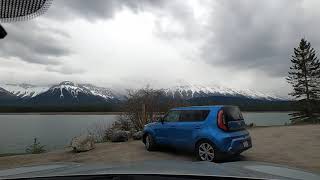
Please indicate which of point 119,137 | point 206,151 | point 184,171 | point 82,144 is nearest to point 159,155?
point 206,151

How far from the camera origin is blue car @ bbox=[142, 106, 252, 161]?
40.8 ft

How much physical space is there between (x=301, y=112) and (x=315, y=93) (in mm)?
3570

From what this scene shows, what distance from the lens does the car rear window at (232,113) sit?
12727 mm

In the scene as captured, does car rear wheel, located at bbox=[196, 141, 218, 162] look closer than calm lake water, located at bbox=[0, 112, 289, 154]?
Yes

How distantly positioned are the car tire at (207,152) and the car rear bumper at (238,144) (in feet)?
1.26

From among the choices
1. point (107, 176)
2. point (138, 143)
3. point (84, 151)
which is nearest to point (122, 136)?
point (138, 143)

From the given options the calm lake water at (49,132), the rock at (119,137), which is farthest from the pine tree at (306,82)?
the rock at (119,137)

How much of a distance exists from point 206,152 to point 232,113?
4.43 feet

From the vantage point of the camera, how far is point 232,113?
12.9 meters

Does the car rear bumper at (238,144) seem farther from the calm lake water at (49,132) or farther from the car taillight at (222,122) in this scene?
the calm lake water at (49,132)

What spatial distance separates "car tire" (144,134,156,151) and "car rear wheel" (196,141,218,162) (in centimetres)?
267

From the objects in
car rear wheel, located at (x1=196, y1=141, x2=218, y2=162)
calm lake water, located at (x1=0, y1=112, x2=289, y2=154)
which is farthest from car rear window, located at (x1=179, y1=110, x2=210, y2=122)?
calm lake water, located at (x1=0, y1=112, x2=289, y2=154)

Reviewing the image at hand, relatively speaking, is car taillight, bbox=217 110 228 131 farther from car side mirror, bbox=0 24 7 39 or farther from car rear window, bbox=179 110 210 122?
car side mirror, bbox=0 24 7 39

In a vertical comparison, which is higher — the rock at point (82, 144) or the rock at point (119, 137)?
the rock at point (119, 137)
